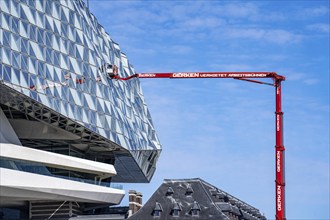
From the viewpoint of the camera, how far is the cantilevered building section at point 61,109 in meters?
68.6

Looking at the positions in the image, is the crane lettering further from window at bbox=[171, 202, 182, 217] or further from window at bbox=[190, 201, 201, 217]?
window at bbox=[171, 202, 182, 217]

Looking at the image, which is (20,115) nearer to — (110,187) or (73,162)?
(73,162)

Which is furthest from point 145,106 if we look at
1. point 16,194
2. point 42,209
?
point 16,194

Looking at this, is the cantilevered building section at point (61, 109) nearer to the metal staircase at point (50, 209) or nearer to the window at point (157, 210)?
the metal staircase at point (50, 209)

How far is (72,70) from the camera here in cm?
7619

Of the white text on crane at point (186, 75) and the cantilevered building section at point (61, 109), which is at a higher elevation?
the white text on crane at point (186, 75)

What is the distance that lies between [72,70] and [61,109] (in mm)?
5747

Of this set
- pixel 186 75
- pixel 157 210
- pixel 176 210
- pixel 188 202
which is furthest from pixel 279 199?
pixel 186 75

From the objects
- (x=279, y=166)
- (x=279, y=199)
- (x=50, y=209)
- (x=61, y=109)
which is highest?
(x=61, y=109)

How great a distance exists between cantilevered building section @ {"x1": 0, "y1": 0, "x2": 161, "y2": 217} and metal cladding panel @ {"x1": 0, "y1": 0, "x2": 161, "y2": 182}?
8 cm

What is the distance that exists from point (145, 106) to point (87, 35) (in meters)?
15.3

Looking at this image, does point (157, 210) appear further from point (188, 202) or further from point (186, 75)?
point (186, 75)

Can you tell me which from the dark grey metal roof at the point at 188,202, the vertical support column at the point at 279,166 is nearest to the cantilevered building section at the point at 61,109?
the dark grey metal roof at the point at 188,202

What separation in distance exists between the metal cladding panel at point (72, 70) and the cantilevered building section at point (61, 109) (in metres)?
0.08
